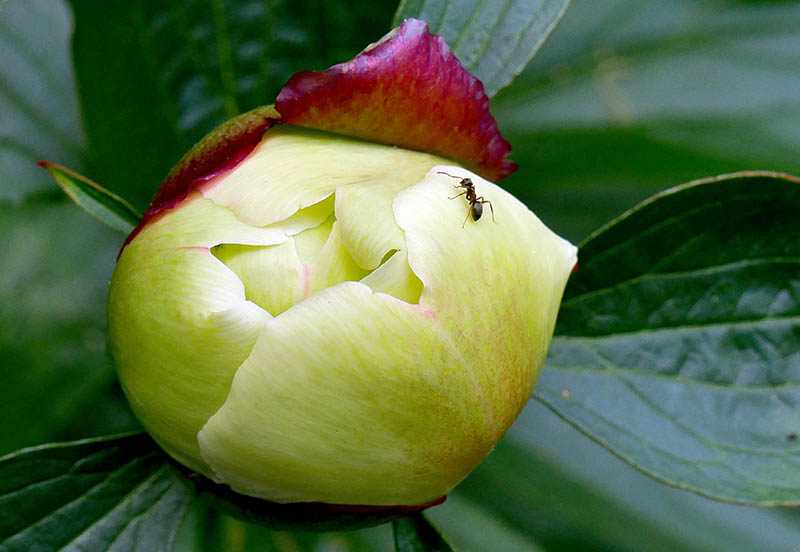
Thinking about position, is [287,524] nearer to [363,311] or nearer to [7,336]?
[363,311]

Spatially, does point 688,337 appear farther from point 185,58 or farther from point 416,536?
point 185,58

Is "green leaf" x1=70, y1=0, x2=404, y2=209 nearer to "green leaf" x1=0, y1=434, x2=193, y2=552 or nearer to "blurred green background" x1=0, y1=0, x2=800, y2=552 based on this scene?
"blurred green background" x1=0, y1=0, x2=800, y2=552

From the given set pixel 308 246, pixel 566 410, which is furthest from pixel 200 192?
pixel 566 410

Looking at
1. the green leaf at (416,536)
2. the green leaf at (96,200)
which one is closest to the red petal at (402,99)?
the green leaf at (96,200)

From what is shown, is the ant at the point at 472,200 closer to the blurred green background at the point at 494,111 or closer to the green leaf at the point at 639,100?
the blurred green background at the point at 494,111

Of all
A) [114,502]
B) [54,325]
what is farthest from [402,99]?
[54,325]

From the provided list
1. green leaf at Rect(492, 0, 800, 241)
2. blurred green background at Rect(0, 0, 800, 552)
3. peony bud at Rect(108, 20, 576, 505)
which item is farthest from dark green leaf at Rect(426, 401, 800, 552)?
peony bud at Rect(108, 20, 576, 505)
